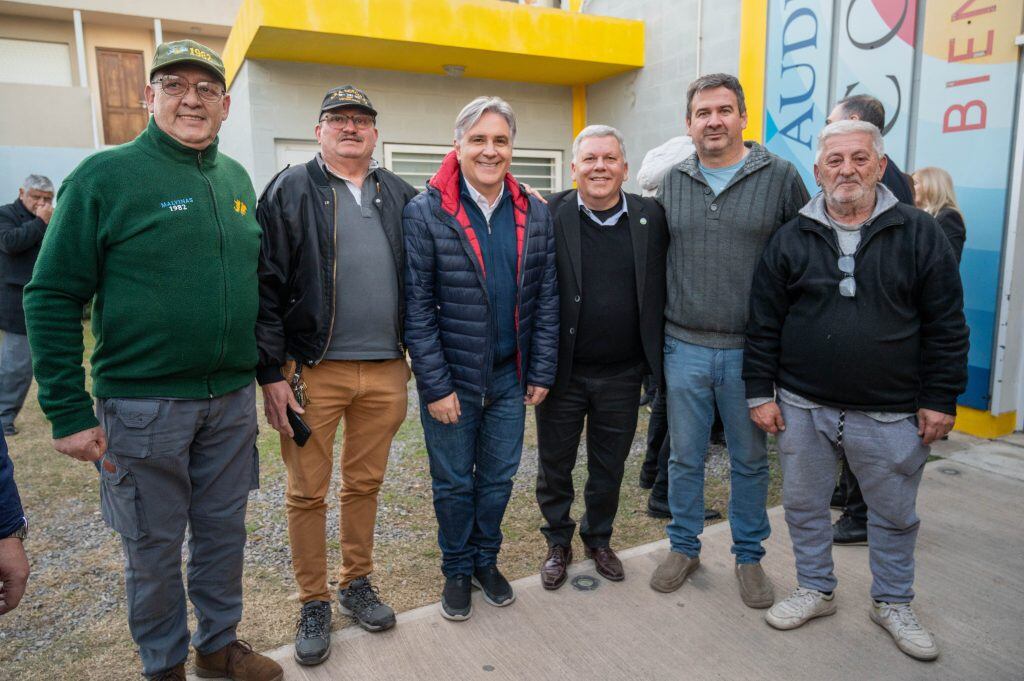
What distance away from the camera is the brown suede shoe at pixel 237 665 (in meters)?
2.54

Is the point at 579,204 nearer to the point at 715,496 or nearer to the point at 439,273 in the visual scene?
the point at 439,273

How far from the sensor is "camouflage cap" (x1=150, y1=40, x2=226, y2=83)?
224 cm

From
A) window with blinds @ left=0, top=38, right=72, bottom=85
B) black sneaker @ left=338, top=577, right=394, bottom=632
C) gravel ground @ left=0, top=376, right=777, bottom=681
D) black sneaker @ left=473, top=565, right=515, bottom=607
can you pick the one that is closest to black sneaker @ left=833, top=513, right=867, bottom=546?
gravel ground @ left=0, top=376, right=777, bottom=681

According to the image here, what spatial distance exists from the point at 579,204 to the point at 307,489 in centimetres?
169

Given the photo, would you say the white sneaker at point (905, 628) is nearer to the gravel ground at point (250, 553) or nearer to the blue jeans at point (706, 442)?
the blue jeans at point (706, 442)

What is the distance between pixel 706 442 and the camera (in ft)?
10.6

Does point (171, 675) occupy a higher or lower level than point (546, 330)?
lower

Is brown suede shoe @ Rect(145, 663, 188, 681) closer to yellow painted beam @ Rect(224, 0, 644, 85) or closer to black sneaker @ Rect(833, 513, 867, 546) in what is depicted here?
black sneaker @ Rect(833, 513, 867, 546)

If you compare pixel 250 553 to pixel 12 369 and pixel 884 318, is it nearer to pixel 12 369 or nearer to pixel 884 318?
Result: pixel 884 318

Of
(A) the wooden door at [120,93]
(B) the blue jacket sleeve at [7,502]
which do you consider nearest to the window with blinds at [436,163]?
(B) the blue jacket sleeve at [7,502]

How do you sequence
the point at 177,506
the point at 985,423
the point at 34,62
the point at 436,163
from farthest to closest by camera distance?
the point at 34,62 < the point at 436,163 < the point at 985,423 < the point at 177,506

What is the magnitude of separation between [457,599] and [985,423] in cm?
457

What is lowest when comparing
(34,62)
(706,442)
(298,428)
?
(706,442)

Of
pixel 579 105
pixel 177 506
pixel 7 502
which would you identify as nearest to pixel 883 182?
pixel 177 506
